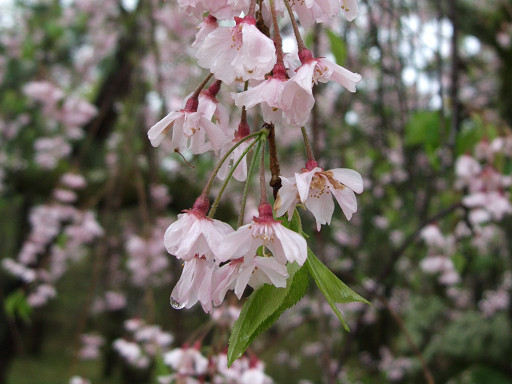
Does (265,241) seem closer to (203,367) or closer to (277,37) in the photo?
(277,37)

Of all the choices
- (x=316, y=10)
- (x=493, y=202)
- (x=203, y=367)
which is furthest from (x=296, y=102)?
(x=493, y=202)

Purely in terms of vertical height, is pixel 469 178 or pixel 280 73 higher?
pixel 469 178

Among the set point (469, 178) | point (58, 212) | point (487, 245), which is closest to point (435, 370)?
point (487, 245)

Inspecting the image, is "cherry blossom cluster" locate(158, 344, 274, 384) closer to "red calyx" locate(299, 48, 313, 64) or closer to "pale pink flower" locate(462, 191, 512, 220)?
"red calyx" locate(299, 48, 313, 64)

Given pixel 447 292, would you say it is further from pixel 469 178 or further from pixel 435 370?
pixel 469 178

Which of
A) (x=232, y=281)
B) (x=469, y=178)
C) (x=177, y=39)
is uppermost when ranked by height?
(x=177, y=39)
